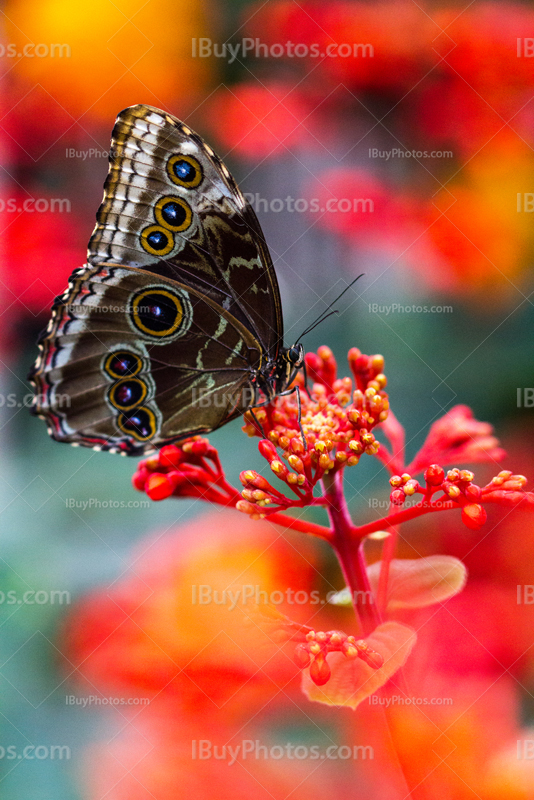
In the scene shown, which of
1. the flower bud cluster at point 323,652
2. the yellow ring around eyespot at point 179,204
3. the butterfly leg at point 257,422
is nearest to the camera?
the flower bud cluster at point 323,652

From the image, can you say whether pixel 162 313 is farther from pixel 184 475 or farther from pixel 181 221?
pixel 184 475

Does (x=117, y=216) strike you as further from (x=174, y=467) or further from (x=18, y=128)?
(x=18, y=128)

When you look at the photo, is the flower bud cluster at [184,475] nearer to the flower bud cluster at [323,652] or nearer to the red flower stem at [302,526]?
the red flower stem at [302,526]

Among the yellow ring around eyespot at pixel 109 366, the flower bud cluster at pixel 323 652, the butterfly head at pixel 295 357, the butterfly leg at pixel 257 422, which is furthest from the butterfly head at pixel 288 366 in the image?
the flower bud cluster at pixel 323 652

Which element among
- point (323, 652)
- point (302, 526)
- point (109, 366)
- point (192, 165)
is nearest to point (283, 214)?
point (192, 165)

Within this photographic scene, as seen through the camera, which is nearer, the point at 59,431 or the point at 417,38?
the point at 59,431

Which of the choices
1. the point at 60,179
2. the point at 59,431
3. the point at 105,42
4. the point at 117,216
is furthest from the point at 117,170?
the point at 105,42

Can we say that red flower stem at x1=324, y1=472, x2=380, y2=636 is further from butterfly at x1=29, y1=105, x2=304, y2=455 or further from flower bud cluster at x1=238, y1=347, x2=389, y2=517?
butterfly at x1=29, y1=105, x2=304, y2=455
